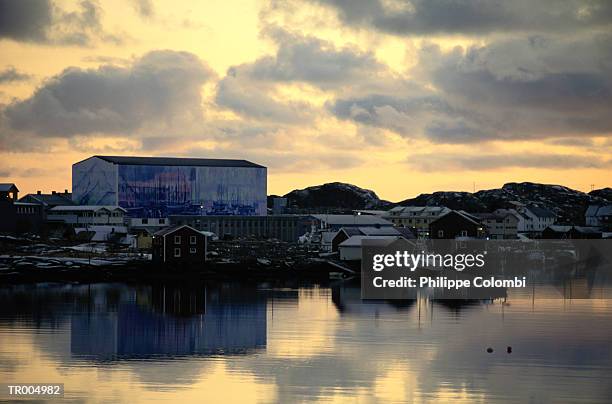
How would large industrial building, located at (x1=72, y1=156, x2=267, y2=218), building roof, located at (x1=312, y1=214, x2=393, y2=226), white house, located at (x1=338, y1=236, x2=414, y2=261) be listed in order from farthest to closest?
building roof, located at (x1=312, y1=214, x2=393, y2=226) → large industrial building, located at (x1=72, y1=156, x2=267, y2=218) → white house, located at (x1=338, y1=236, x2=414, y2=261)

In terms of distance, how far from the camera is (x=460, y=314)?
42406 millimetres

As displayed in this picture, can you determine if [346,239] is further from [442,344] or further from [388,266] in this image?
[442,344]

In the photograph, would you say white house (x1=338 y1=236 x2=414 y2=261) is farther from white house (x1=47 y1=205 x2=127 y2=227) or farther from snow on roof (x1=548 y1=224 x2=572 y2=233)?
snow on roof (x1=548 y1=224 x2=572 y2=233)

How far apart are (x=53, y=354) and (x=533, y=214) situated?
102m

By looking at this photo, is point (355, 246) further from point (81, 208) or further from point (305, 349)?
point (305, 349)

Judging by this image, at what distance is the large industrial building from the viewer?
88.2 metres

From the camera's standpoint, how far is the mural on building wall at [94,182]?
88.4 metres

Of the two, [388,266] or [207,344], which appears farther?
[388,266]

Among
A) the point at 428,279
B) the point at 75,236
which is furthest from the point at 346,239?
the point at 75,236

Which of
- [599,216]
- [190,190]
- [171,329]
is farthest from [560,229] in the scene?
[171,329]

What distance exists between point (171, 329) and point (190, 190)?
179ft

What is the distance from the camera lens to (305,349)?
1257 inches

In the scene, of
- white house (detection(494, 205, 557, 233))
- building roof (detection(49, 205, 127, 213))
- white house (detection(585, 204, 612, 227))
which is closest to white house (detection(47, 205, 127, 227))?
building roof (detection(49, 205, 127, 213))

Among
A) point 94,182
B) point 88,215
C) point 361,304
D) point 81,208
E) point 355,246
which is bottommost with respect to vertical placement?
point 361,304
